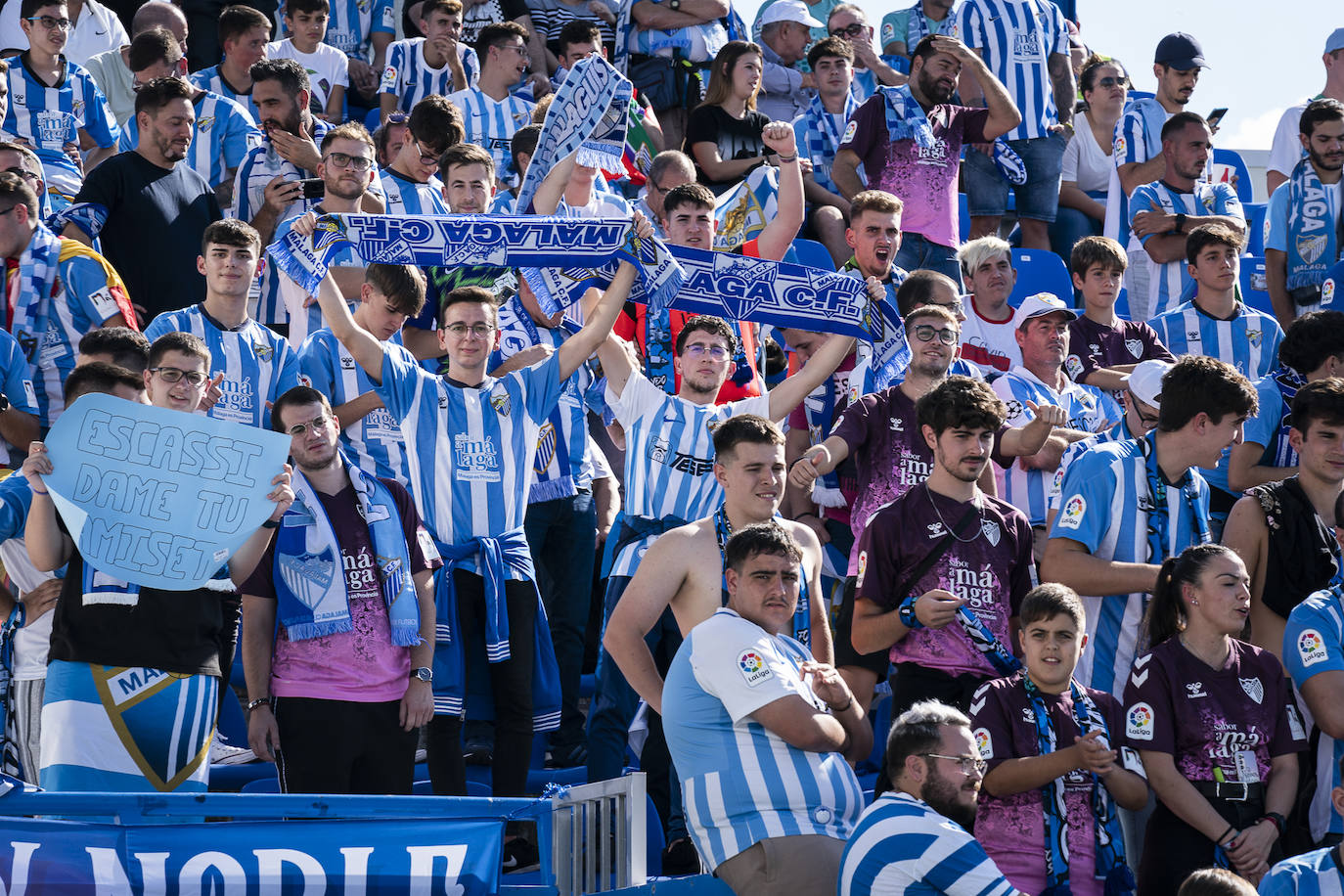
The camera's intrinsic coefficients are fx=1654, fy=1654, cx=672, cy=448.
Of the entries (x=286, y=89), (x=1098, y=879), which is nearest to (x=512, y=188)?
(x=286, y=89)

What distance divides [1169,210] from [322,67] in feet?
19.1

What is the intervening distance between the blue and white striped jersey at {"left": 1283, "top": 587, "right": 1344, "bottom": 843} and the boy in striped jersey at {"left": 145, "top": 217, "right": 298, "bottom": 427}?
12.8 ft

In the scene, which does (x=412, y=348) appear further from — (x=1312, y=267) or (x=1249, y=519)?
(x=1312, y=267)

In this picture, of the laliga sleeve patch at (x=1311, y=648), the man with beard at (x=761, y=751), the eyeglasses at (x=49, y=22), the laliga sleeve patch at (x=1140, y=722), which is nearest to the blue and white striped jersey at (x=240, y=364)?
the man with beard at (x=761, y=751)

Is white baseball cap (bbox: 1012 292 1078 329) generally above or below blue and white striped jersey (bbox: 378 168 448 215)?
below

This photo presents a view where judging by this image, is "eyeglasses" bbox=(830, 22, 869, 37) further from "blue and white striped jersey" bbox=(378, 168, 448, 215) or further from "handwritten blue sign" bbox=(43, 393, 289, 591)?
"handwritten blue sign" bbox=(43, 393, 289, 591)

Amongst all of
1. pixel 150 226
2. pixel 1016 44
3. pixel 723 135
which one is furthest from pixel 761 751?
pixel 1016 44

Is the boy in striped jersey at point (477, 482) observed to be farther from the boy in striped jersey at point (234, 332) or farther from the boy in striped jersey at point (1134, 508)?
the boy in striped jersey at point (1134, 508)

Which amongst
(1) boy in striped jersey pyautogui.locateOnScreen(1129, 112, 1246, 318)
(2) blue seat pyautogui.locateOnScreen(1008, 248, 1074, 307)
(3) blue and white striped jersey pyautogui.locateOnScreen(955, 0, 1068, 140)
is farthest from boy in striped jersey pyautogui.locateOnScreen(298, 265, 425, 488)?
(3) blue and white striped jersey pyautogui.locateOnScreen(955, 0, 1068, 140)

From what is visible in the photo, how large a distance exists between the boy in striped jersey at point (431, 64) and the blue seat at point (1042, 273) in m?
3.81

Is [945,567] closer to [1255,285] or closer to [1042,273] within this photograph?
[1042,273]

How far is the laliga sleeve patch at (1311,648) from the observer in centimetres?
548

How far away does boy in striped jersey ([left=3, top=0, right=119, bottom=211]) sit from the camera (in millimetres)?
9414

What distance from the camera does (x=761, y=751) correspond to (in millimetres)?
4602
